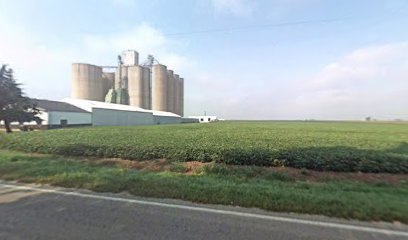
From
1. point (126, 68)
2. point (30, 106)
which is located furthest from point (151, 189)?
point (126, 68)

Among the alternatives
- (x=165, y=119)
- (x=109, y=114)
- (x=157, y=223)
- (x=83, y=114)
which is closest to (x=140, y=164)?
(x=157, y=223)

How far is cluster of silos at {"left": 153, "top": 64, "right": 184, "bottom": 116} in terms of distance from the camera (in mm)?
97375

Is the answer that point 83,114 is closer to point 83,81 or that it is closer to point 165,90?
point 83,81

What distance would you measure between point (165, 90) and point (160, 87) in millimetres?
2902

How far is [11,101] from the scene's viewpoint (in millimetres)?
26344

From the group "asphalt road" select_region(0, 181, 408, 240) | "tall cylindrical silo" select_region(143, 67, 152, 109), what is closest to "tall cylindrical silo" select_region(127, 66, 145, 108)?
"tall cylindrical silo" select_region(143, 67, 152, 109)

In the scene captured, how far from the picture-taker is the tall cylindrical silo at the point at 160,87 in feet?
319

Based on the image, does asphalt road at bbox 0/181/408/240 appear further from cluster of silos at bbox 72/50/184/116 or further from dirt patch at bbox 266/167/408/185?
cluster of silos at bbox 72/50/184/116

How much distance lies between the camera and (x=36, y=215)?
477cm

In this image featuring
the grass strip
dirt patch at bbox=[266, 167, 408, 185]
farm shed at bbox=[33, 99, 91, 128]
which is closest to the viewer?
the grass strip

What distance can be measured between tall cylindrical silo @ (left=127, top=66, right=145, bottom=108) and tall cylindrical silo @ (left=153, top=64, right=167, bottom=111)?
834 centimetres

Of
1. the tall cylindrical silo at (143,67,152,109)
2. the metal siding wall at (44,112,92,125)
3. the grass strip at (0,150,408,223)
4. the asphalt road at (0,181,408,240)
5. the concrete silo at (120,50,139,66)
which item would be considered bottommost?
the asphalt road at (0,181,408,240)

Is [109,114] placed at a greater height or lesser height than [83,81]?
lesser

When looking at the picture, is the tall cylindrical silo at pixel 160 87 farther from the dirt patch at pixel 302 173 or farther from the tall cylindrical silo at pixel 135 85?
the dirt patch at pixel 302 173
